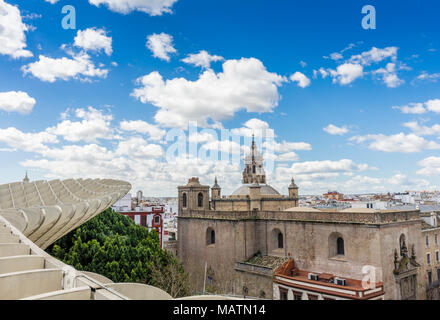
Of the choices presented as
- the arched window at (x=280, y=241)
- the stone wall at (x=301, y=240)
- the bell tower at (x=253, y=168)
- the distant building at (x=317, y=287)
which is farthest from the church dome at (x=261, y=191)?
the distant building at (x=317, y=287)

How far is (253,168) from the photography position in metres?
45.2

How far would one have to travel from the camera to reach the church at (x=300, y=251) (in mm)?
22578

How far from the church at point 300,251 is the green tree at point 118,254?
8.20 meters

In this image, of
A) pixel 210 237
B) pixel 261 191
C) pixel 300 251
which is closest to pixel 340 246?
pixel 300 251

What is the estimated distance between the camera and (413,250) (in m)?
24.9

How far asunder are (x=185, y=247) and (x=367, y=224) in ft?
62.8

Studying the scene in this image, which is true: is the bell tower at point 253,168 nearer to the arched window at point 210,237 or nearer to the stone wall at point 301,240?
the stone wall at point 301,240

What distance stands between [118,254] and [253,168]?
29.9 m

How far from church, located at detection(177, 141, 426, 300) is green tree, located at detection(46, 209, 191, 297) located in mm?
8197

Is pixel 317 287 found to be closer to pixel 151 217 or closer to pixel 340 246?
pixel 340 246

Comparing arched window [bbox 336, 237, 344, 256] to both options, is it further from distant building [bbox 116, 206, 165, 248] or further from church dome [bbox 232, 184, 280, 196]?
distant building [bbox 116, 206, 165, 248]

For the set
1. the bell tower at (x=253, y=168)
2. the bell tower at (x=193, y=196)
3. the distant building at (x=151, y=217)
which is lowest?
the distant building at (x=151, y=217)
